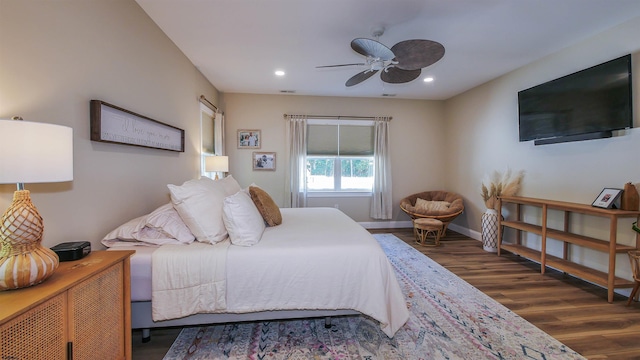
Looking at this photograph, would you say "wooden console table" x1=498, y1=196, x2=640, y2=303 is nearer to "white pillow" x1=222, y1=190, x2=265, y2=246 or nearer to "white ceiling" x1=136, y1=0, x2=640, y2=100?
"white ceiling" x1=136, y1=0, x2=640, y2=100

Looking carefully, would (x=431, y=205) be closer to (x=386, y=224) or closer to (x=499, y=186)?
(x=386, y=224)

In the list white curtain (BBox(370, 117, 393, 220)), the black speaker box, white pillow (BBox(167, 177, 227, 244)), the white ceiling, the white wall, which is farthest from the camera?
white curtain (BBox(370, 117, 393, 220))

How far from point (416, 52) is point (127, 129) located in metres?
2.44

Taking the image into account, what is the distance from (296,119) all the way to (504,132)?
3482 millimetres

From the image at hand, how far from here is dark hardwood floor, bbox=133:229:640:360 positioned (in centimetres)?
182

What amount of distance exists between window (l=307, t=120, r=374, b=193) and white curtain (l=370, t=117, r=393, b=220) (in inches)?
6.0

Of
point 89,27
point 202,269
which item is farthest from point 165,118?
point 202,269

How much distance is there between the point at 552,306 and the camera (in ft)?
7.66

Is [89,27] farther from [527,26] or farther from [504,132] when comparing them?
[504,132]

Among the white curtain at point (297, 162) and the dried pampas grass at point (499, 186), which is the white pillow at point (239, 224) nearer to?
the white curtain at point (297, 162)

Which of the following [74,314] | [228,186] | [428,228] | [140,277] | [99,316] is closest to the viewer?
[74,314]

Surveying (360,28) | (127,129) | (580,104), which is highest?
(360,28)

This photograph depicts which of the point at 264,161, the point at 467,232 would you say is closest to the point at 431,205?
the point at 467,232

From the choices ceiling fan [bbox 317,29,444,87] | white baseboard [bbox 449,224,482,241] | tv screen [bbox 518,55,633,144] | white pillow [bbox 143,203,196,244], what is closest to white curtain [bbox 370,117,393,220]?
white baseboard [bbox 449,224,482,241]
